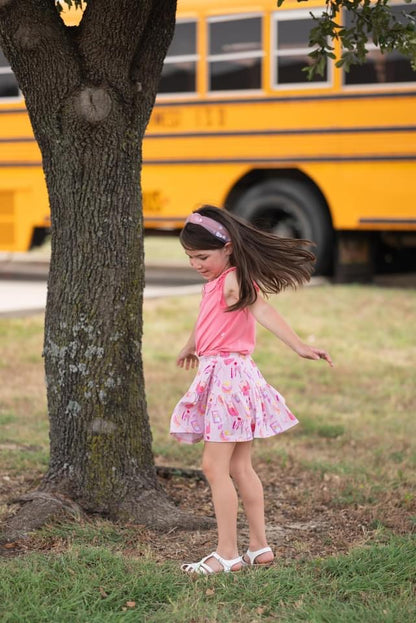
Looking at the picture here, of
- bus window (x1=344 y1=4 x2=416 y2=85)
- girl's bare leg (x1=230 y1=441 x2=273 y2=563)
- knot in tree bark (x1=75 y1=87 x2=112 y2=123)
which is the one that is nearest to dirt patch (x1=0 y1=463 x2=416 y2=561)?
girl's bare leg (x1=230 y1=441 x2=273 y2=563)

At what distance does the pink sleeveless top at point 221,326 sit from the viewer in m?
3.68

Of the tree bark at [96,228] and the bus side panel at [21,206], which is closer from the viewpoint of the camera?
the tree bark at [96,228]

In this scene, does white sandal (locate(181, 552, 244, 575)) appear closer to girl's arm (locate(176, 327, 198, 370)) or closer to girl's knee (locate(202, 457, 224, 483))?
girl's knee (locate(202, 457, 224, 483))

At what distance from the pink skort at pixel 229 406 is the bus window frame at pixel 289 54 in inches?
321

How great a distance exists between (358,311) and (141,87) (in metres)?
6.02

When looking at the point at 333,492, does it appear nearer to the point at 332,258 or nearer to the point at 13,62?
the point at 13,62

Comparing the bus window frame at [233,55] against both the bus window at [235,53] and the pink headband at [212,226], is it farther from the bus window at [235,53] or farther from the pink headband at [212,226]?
the pink headband at [212,226]

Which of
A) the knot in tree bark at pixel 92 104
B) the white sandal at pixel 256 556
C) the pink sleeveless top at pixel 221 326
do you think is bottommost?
the white sandal at pixel 256 556

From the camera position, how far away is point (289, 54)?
11578mm

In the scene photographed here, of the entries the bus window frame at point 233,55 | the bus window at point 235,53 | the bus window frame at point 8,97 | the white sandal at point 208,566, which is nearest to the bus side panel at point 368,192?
the bus window frame at point 233,55

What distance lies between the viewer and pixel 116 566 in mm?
3457

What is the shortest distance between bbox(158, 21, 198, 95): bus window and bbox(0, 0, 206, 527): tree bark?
7.83 meters

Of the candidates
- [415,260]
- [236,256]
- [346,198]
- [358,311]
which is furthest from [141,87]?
[415,260]

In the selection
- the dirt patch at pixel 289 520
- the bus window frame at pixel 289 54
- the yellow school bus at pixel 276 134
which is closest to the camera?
the dirt patch at pixel 289 520
